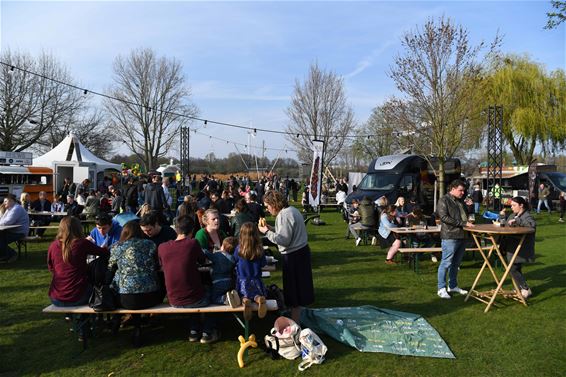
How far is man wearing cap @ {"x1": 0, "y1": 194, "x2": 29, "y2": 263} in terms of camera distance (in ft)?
Result: 28.0

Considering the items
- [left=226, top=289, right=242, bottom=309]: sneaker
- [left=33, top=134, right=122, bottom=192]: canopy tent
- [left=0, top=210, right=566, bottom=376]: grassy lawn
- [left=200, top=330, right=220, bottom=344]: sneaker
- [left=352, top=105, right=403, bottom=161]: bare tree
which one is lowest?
[left=0, top=210, right=566, bottom=376]: grassy lawn

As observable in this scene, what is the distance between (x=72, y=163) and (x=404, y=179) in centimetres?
1725

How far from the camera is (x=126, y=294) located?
4312mm

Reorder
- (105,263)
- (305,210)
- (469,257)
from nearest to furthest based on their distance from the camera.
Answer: (105,263) < (469,257) < (305,210)

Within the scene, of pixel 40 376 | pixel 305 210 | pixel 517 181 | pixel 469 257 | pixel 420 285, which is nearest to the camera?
pixel 40 376

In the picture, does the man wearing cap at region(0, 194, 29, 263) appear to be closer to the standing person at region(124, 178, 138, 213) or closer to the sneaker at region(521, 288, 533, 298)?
the standing person at region(124, 178, 138, 213)

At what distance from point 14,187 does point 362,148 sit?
30947 millimetres

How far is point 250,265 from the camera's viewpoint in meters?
4.50

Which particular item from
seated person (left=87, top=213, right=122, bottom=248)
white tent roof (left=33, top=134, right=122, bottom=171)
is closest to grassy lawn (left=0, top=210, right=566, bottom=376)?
seated person (left=87, top=213, right=122, bottom=248)

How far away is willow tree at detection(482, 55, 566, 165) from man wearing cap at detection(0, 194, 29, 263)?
24.3m

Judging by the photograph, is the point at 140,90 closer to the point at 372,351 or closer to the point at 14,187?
the point at 14,187

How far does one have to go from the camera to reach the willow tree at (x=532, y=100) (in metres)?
25.1

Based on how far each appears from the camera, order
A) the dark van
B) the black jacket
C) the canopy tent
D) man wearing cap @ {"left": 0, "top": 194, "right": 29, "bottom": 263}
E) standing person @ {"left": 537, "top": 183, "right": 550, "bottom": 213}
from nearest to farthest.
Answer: the black jacket < man wearing cap @ {"left": 0, "top": 194, "right": 29, "bottom": 263} < the dark van < standing person @ {"left": 537, "top": 183, "right": 550, "bottom": 213} < the canopy tent

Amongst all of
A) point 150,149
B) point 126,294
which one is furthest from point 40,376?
point 150,149
